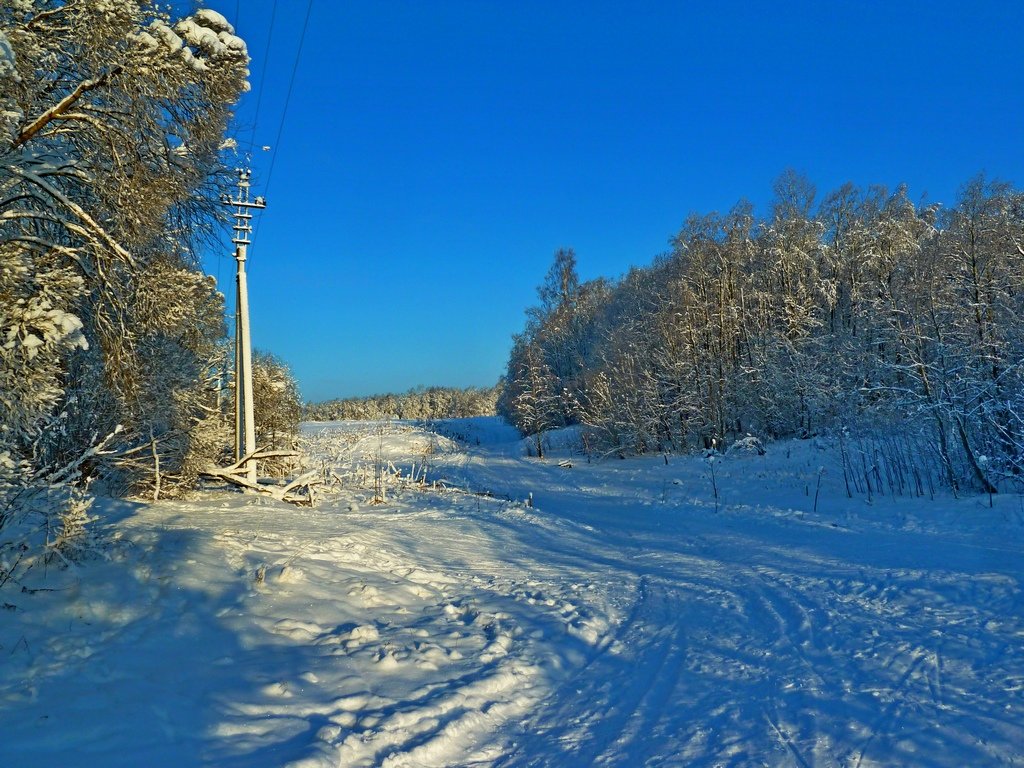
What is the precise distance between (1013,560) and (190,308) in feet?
40.1

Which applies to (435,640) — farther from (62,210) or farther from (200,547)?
(62,210)

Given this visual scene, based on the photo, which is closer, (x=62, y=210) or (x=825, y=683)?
(x=825, y=683)

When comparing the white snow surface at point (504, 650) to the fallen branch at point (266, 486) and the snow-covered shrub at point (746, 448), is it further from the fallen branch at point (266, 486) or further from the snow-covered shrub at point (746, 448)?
the snow-covered shrub at point (746, 448)

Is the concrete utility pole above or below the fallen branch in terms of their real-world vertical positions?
above

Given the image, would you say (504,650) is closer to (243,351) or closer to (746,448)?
(243,351)

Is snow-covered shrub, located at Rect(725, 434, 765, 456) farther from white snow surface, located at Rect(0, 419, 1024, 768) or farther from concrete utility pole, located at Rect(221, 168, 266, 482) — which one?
concrete utility pole, located at Rect(221, 168, 266, 482)

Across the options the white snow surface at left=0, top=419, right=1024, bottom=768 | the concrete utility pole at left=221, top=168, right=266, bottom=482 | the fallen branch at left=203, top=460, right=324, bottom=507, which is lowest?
the white snow surface at left=0, top=419, right=1024, bottom=768

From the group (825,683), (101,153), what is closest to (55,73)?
(101,153)

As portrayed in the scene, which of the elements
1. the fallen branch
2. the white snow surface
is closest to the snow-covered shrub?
the white snow surface

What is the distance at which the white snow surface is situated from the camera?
13.1 feet

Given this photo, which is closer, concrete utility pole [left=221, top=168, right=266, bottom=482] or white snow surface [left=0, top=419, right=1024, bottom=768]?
white snow surface [left=0, top=419, right=1024, bottom=768]

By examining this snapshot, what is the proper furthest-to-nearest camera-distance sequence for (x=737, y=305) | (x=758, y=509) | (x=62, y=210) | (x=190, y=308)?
(x=737, y=305)
(x=758, y=509)
(x=190, y=308)
(x=62, y=210)

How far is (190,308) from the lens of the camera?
901 cm

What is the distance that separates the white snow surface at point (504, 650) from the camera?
3986 millimetres
